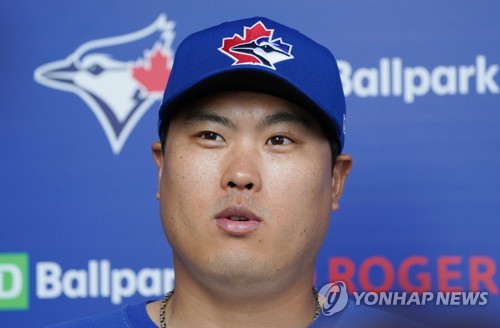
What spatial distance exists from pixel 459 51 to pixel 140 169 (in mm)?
781

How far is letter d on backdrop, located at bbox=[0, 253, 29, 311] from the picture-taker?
1.75 meters

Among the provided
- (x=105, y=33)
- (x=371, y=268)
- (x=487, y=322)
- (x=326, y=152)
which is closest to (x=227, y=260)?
(x=326, y=152)

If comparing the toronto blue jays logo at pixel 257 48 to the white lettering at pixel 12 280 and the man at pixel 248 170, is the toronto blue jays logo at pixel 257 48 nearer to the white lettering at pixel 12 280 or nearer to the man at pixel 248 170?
the man at pixel 248 170

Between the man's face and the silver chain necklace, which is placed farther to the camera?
the silver chain necklace

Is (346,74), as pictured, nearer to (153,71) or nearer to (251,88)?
(153,71)

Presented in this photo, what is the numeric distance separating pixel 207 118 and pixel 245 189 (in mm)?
123

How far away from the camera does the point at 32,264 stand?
5.76 feet

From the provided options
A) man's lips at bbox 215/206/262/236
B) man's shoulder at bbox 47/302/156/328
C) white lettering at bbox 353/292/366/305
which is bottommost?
man's shoulder at bbox 47/302/156/328

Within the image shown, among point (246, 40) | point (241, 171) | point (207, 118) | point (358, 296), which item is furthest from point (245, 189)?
point (358, 296)

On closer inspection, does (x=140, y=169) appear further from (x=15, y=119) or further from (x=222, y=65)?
(x=222, y=65)

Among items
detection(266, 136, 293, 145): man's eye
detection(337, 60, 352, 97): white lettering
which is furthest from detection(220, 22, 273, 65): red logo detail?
detection(337, 60, 352, 97): white lettering

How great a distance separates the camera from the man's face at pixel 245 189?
94 cm

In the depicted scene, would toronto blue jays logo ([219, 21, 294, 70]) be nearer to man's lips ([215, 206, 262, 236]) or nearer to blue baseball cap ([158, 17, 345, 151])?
blue baseball cap ([158, 17, 345, 151])

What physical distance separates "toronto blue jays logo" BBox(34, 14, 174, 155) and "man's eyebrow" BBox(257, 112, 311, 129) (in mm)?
813
